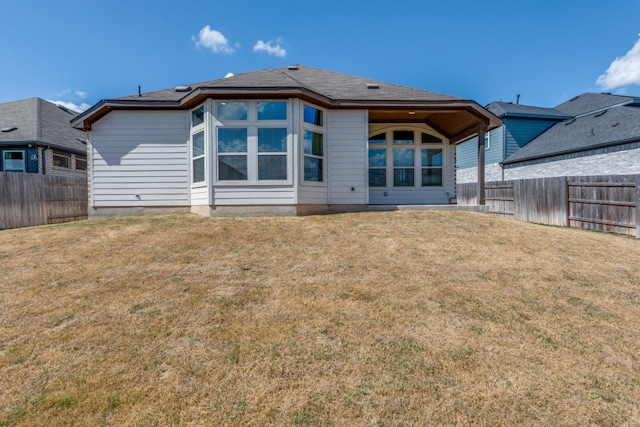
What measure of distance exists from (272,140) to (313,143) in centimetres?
128

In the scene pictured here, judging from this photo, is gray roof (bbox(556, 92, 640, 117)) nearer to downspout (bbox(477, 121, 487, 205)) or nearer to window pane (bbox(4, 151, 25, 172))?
downspout (bbox(477, 121, 487, 205))

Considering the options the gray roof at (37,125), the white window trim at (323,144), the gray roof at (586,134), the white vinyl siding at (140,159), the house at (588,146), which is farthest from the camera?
the gray roof at (37,125)

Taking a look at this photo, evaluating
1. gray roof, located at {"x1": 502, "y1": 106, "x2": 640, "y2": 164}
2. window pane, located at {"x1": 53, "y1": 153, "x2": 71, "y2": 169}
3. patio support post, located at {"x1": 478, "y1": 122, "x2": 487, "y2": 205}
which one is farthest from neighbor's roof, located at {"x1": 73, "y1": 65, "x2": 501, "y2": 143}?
window pane, located at {"x1": 53, "y1": 153, "x2": 71, "y2": 169}

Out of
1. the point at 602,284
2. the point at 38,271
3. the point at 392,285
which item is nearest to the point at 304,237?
the point at 392,285

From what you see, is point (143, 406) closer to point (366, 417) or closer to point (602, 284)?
point (366, 417)

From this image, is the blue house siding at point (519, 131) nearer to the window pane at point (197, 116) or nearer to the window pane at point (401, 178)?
the window pane at point (401, 178)

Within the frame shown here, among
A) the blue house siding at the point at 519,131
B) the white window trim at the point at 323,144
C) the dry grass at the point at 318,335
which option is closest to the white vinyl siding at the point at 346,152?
the white window trim at the point at 323,144

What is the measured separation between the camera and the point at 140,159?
9531 mm

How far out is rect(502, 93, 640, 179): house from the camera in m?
12.8

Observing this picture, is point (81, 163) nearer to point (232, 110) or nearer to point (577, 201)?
point (232, 110)

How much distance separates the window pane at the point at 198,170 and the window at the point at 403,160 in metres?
5.69

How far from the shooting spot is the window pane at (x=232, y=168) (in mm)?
8398

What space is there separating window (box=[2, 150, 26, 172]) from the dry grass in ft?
42.3

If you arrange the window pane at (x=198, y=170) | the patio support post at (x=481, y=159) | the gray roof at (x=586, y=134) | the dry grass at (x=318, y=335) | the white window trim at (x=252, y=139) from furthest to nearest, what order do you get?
1. the gray roof at (x=586, y=134)
2. the patio support post at (x=481, y=159)
3. the window pane at (x=198, y=170)
4. the white window trim at (x=252, y=139)
5. the dry grass at (x=318, y=335)
